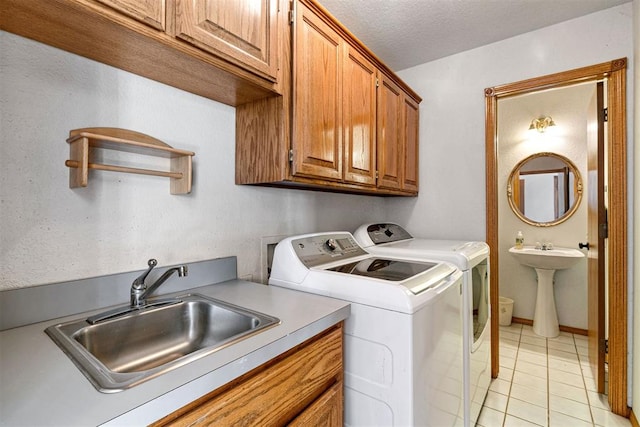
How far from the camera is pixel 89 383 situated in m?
0.57

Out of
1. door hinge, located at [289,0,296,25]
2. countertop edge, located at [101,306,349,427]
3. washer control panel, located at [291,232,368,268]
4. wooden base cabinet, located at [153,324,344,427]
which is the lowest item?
wooden base cabinet, located at [153,324,344,427]

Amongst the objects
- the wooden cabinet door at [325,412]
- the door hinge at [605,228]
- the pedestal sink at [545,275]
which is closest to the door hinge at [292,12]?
the wooden cabinet door at [325,412]

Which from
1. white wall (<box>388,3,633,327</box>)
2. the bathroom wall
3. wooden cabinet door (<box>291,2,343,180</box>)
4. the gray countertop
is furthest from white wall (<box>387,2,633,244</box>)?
the gray countertop

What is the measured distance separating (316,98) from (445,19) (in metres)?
1.21

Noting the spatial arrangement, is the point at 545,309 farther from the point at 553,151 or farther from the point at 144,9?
the point at 144,9

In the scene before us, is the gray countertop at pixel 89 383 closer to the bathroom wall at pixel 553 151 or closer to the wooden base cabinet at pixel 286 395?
the wooden base cabinet at pixel 286 395

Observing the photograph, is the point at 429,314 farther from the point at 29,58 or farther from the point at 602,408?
the point at 602,408

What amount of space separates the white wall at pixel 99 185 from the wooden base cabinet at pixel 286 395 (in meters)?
0.68

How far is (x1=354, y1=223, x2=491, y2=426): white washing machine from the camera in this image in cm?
155

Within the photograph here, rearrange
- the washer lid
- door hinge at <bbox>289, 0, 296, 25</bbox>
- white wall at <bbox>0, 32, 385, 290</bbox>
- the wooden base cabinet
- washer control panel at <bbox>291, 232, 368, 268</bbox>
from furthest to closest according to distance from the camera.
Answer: washer control panel at <bbox>291, 232, 368, 268</bbox>
door hinge at <bbox>289, 0, 296, 25</bbox>
the washer lid
white wall at <bbox>0, 32, 385, 290</bbox>
the wooden base cabinet

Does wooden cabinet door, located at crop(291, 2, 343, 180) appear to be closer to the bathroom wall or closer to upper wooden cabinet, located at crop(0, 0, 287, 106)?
upper wooden cabinet, located at crop(0, 0, 287, 106)

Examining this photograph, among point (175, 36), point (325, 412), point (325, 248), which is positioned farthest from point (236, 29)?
point (325, 412)

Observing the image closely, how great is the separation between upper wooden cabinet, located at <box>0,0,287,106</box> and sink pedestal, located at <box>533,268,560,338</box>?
3.32 m

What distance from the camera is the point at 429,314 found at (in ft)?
3.64
